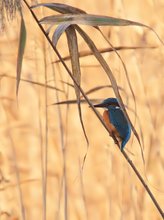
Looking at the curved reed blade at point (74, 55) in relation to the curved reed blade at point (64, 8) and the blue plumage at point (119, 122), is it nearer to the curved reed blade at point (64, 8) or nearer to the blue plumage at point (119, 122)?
the curved reed blade at point (64, 8)

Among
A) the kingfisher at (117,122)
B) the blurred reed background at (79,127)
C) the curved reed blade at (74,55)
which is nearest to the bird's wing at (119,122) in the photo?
the kingfisher at (117,122)

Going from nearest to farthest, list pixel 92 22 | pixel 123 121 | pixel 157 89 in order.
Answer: pixel 92 22 < pixel 123 121 < pixel 157 89

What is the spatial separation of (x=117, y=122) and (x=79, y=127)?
3.39 ft

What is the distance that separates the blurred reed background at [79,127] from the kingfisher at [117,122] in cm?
85

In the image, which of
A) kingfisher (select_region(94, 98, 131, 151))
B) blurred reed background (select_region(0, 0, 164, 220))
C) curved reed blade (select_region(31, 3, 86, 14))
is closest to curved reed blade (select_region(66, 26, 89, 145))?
curved reed blade (select_region(31, 3, 86, 14))

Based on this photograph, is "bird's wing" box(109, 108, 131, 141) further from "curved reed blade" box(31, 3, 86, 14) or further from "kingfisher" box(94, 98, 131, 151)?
"curved reed blade" box(31, 3, 86, 14)

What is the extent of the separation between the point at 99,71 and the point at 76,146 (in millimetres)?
233

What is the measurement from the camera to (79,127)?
264cm

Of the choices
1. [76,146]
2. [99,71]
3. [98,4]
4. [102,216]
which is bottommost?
[102,216]

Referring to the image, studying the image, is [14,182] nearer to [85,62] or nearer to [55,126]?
[55,126]

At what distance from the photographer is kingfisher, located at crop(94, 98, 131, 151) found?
158 centimetres

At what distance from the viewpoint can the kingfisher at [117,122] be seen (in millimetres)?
1579

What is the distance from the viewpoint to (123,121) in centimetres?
161

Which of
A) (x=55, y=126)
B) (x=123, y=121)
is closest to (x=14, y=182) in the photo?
(x=55, y=126)
